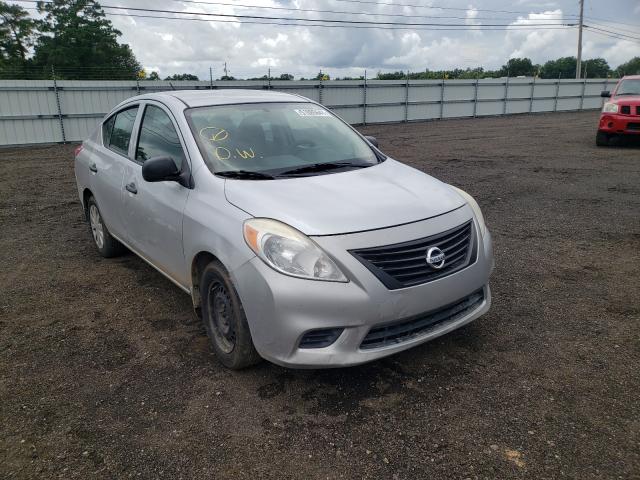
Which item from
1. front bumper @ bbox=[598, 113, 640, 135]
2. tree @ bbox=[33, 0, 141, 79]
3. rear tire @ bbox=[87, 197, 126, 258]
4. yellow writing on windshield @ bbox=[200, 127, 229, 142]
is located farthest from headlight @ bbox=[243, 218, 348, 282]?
tree @ bbox=[33, 0, 141, 79]

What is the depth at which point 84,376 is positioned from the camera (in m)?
3.17

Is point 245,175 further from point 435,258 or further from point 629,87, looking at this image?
point 629,87

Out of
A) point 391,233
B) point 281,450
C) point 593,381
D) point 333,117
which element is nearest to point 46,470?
point 281,450

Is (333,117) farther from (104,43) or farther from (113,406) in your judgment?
(104,43)

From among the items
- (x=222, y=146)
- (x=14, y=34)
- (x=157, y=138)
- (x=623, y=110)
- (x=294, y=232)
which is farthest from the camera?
(x=14, y=34)

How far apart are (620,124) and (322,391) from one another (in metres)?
13.3

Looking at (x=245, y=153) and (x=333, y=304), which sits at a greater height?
(x=245, y=153)

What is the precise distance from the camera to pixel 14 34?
47031mm

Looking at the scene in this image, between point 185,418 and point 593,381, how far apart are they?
2394mm

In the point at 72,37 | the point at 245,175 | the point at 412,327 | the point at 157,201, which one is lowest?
the point at 412,327

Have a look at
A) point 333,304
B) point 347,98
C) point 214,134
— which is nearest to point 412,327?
point 333,304

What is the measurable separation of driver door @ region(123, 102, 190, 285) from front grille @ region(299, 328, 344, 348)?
118 centimetres

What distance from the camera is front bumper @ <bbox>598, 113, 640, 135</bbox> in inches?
496

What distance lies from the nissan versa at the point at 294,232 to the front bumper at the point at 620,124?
11.5 metres
